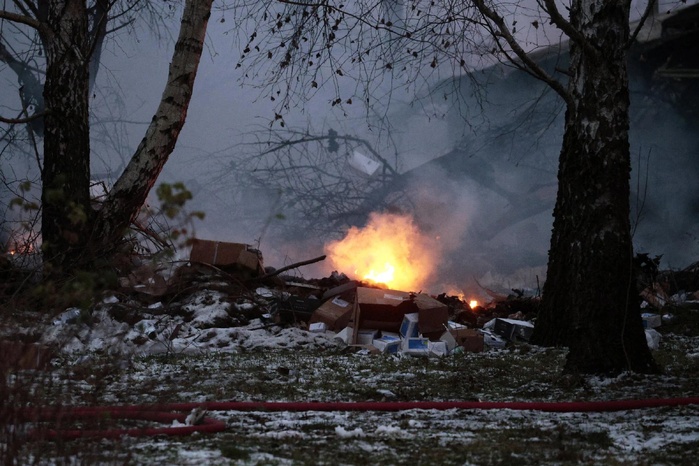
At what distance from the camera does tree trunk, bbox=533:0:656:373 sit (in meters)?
4.61

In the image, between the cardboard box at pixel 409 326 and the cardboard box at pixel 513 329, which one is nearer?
the cardboard box at pixel 409 326

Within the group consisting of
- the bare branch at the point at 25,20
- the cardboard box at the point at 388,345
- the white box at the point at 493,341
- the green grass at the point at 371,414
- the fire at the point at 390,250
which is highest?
the bare branch at the point at 25,20

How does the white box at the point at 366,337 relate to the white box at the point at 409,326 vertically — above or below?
below

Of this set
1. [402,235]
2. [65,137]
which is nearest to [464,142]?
[402,235]

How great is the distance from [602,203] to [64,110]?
17.4ft

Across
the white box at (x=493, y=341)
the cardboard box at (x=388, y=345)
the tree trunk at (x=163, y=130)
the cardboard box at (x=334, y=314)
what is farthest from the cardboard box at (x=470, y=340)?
the tree trunk at (x=163, y=130)

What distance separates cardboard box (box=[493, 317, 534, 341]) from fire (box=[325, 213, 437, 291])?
4.76 m

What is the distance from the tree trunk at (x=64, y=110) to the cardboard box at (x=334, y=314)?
2.46 m

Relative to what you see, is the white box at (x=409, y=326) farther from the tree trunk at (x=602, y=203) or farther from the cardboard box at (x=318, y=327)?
the tree trunk at (x=602, y=203)

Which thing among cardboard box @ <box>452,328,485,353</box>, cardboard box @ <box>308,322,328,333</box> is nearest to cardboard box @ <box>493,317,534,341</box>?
cardboard box @ <box>452,328,485,353</box>

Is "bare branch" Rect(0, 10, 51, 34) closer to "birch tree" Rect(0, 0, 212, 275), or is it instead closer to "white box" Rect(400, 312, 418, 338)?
"birch tree" Rect(0, 0, 212, 275)

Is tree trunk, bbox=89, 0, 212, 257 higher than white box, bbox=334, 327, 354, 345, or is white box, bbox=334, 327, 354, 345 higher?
tree trunk, bbox=89, 0, 212, 257

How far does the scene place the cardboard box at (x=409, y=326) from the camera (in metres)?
6.63

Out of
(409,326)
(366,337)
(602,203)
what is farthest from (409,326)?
(602,203)
